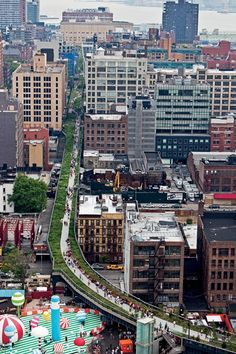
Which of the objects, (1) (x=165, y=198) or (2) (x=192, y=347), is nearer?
(2) (x=192, y=347)

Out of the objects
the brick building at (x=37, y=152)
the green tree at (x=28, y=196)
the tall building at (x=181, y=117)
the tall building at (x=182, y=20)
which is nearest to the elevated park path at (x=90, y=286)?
the green tree at (x=28, y=196)

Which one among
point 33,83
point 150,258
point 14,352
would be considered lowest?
point 14,352

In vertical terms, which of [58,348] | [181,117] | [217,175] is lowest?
[58,348]

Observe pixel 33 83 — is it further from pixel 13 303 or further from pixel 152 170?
pixel 13 303

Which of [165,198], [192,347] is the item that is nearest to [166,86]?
[165,198]

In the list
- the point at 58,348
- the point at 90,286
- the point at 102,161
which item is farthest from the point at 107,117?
the point at 58,348

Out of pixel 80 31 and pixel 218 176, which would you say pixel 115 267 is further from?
pixel 80 31

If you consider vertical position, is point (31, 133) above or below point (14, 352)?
above

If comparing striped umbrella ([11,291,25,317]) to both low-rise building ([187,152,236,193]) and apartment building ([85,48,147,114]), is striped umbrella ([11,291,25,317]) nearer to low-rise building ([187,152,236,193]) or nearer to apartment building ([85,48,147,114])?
low-rise building ([187,152,236,193])
